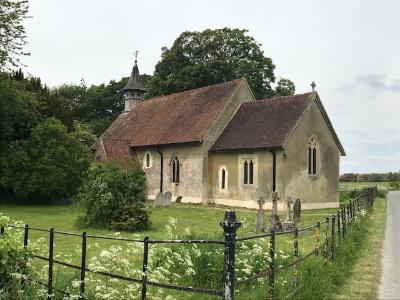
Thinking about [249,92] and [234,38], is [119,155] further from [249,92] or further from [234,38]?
[234,38]

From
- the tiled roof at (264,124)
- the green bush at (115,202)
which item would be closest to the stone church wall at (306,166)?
the tiled roof at (264,124)

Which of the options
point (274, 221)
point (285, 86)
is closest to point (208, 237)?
point (274, 221)

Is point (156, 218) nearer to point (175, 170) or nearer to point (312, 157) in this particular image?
point (175, 170)

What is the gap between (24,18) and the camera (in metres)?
31.5

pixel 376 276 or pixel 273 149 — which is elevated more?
pixel 273 149

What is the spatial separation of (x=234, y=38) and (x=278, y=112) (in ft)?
79.9

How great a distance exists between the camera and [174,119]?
118 ft

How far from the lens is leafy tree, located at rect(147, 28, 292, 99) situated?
166 ft

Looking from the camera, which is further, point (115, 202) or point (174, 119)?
point (174, 119)

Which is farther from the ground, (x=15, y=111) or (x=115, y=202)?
(x=15, y=111)

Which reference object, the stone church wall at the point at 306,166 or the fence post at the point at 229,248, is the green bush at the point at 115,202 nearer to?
the stone church wall at the point at 306,166

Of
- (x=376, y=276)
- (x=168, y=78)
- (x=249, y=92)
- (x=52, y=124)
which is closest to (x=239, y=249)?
(x=376, y=276)

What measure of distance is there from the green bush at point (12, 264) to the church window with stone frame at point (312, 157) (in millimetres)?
23957

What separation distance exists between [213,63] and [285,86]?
9.70m
